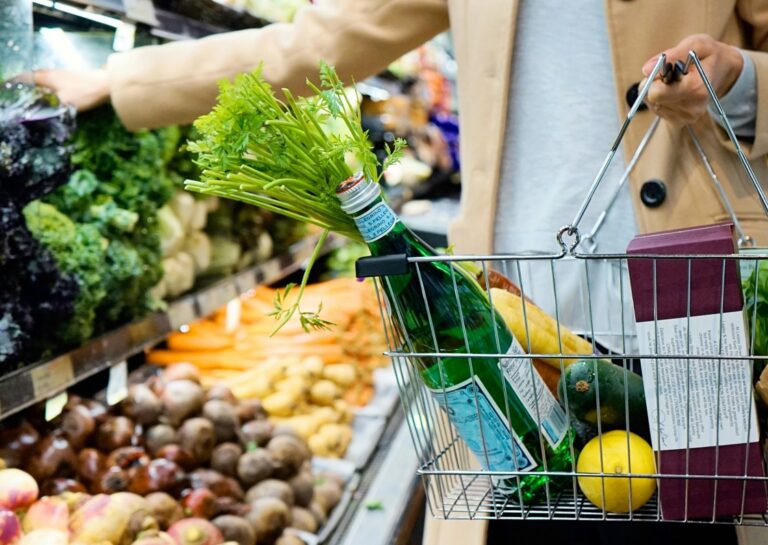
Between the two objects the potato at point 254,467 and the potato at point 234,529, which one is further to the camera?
the potato at point 254,467

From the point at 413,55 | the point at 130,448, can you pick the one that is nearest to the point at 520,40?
the point at 130,448

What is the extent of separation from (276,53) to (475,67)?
38cm

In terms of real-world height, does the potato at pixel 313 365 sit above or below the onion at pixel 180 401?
below

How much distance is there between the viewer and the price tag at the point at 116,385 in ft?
6.08

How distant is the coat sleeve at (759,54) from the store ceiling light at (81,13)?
1.19 m

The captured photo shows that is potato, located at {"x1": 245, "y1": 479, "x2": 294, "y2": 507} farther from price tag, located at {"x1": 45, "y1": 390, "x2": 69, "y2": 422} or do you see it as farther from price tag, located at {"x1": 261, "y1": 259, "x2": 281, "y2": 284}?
price tag, located at {"x1": 261, "y1": 259, "x2": 281, "y2": 284}

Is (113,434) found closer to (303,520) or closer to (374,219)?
(303,520)

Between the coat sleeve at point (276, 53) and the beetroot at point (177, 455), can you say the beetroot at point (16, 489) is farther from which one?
the coat sleeve at point (276, 53)

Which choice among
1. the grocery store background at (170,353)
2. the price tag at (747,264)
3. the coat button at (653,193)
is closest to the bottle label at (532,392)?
the price tag at (747,264)

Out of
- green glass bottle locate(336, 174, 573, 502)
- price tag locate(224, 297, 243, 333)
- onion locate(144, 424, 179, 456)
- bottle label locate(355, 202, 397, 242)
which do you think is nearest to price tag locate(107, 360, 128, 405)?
onion locate(144, 424, 179, 456)

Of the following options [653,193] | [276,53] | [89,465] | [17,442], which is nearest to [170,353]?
[89,465]

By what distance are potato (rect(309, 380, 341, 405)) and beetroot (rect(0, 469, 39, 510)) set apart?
1.26 m

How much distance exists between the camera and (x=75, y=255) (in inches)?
65.2

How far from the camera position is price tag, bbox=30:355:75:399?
1486 mm
